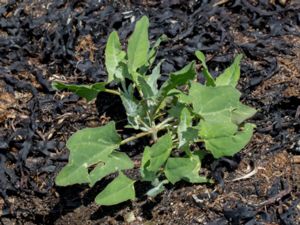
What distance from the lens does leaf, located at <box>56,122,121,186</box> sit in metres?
2.21

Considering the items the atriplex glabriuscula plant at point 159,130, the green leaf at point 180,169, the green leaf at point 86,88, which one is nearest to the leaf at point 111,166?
the atriplex glabriuscula plant at point 159,130

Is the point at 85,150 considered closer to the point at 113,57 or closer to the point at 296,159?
the point at 113,57

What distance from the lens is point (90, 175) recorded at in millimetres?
2248

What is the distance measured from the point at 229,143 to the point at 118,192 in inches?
16.1

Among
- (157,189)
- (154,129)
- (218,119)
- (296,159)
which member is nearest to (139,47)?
(154,129)

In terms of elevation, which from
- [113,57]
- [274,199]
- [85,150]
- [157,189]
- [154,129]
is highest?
[113,57]

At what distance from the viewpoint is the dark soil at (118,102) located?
242cm

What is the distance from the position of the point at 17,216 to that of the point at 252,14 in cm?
132

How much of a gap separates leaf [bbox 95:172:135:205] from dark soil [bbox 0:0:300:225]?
156mm

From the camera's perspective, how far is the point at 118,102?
2682 mm

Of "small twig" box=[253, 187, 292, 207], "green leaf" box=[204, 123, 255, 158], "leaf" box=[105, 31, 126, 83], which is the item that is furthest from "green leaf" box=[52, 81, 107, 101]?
"small twig" box=[253, 187, 292, 207]

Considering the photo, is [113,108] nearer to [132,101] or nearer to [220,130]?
[132,101]

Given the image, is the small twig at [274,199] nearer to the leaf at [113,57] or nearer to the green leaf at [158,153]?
the green leaf at [158,153]

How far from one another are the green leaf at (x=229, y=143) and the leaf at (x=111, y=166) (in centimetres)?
28
